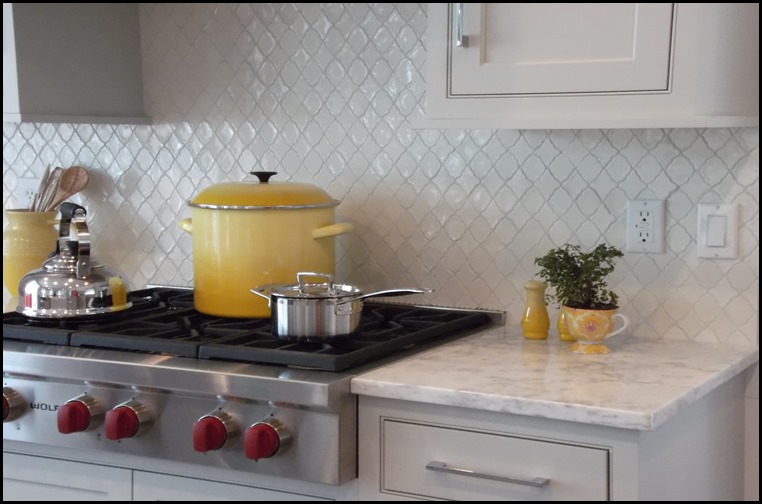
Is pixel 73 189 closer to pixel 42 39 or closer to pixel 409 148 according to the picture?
Result: pixel 42 39

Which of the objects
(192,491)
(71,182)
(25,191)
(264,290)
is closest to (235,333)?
(264,290)

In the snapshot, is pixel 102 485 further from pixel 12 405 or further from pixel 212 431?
pixel 212 431

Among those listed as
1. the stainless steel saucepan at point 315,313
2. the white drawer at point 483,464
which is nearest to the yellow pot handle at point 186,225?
the stainless steel saucepan at point 315,313

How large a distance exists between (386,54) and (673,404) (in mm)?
1101

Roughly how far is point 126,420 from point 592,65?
1023 mm

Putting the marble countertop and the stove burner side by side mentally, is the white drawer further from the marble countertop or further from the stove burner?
the stove burner

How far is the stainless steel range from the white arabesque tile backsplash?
1.06 feet

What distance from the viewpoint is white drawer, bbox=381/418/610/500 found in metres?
1.58

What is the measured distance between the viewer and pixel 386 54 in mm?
2346

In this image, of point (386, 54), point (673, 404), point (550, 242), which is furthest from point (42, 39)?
point (673, 404)

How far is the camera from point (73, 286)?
2111mm

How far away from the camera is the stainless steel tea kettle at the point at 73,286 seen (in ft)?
6.91

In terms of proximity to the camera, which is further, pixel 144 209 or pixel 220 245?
pixel 144 209

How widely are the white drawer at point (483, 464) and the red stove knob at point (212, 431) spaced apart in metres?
0.26
